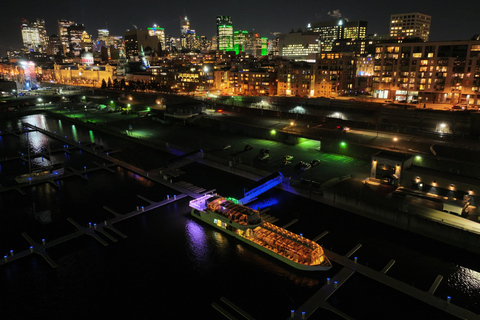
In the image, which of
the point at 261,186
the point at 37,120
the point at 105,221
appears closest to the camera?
the point at 105,221

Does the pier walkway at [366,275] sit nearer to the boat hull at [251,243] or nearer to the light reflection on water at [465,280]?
the light reflection on water at [465,280]

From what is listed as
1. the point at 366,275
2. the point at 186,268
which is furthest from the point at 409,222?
the point at 186,268

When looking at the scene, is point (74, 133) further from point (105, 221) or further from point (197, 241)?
point (197, 241)

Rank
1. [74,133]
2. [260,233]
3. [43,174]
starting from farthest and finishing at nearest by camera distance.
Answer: [74,133] < [43,174] < [260,233]

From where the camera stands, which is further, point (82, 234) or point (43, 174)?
point (43, 174)

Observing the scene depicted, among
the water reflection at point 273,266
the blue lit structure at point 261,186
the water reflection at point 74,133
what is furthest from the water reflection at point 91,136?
the water reflection at point 273,266

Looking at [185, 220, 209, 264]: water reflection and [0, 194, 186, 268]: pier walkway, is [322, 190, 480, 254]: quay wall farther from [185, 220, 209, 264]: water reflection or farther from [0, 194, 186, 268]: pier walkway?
[0, 194, 186, 268]: pier walkway

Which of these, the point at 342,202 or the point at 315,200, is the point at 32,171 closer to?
the point at 315,200
